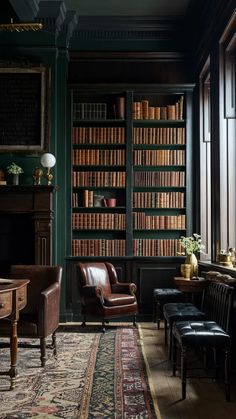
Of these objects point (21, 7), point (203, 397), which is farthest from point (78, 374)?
point (21, 7)

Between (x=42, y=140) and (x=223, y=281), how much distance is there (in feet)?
11.2

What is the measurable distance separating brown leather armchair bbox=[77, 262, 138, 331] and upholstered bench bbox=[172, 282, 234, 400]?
Result: 1405mm

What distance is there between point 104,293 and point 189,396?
2985 mm

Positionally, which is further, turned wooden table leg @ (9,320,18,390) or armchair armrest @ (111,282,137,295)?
armchair armrest @ (111,282,137,295)

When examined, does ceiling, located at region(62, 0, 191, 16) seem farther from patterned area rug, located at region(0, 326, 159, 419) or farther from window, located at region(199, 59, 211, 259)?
patterned area rug, located at region(0, 326, 159, 419)

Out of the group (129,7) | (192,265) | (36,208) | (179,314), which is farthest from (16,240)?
(129,7)

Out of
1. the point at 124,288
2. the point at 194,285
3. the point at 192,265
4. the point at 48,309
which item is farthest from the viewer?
the point at 124,288

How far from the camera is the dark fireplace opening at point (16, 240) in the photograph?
23.3ft

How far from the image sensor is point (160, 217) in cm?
723

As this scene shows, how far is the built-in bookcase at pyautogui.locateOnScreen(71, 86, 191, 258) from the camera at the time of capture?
7215 millimetres

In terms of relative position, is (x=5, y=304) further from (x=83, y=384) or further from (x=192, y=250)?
(x=192, y=250)

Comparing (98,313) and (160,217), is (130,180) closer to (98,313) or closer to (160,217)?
(160,217)

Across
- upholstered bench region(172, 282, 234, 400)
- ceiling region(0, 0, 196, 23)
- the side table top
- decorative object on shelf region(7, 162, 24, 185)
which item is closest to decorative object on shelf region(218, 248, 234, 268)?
Answer: upholstered bench region(172, 282, 234, 400)

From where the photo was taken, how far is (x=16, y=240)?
7148 mm
